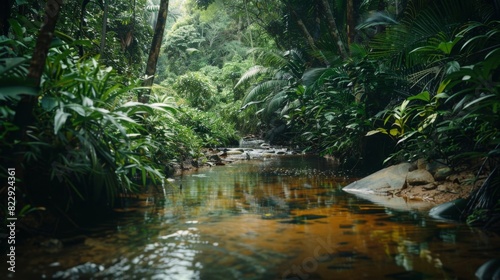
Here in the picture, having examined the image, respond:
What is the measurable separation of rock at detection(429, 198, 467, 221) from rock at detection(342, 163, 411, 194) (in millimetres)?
1090

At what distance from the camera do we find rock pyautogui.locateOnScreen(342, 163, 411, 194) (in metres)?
4.15

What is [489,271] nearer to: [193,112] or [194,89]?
[193,112]

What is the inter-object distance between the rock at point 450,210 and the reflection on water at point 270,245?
0.14m

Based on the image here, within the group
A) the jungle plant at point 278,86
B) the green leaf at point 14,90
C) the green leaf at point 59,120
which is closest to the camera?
the green leaf at point 14,90

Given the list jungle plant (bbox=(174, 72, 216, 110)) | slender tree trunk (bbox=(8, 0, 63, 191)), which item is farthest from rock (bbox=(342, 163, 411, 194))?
jungle plant (bbox=(174, 72, 216, 110))

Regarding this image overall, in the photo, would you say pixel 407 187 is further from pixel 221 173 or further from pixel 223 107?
pixel 223 107

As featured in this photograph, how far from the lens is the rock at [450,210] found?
2.89 meters

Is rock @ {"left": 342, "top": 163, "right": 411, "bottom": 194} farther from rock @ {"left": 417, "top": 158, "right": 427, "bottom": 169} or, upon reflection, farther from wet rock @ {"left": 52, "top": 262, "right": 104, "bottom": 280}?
wet rock @ {"left": 52, "top": 262, "right": 104, "bottom": 280}

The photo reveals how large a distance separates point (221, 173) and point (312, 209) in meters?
3.12

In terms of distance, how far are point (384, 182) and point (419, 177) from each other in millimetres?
391

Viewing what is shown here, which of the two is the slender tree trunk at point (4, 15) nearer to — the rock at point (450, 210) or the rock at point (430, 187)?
the rock at point (450, 210)

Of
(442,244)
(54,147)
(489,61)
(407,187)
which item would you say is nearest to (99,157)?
(54,147)

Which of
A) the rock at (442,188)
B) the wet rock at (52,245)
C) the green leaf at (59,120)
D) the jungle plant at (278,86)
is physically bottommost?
the wet rock at (52,245)

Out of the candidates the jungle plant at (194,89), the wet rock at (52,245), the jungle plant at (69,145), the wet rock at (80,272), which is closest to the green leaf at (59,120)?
the jungle plant at (69,145)
